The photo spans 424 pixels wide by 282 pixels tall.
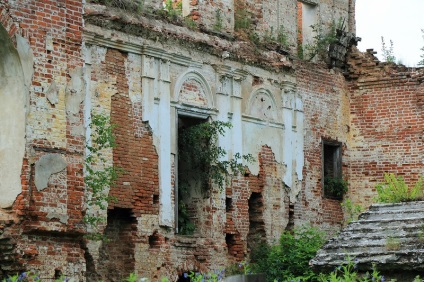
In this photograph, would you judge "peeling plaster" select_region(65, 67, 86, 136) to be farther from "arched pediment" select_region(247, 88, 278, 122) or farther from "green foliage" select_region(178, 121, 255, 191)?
"arched pediment" select_region(247, 88, 278, 122)

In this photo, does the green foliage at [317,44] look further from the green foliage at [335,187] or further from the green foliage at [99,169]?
the green foliage at [99,169]

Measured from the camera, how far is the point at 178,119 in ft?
58.5

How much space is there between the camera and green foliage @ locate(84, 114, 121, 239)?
1482cm

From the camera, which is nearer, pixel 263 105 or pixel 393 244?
pixel 393 244

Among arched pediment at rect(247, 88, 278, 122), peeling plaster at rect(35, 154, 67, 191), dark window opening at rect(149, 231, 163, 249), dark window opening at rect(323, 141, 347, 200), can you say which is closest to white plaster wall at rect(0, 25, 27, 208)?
peeling plaster at rect(35, 154, 67, 191)

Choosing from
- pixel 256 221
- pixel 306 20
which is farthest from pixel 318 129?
pixel 256 221

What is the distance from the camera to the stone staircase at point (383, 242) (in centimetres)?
1035

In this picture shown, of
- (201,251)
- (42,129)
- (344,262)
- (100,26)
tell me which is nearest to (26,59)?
(42,129)

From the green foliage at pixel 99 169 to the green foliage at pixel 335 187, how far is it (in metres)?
5.86

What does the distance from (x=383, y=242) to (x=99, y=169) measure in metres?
5.96

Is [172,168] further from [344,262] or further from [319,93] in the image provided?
[344,262]

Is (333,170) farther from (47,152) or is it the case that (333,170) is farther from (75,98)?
(47,152)

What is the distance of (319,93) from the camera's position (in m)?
20.6

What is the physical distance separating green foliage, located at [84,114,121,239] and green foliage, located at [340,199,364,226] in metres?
5.98
